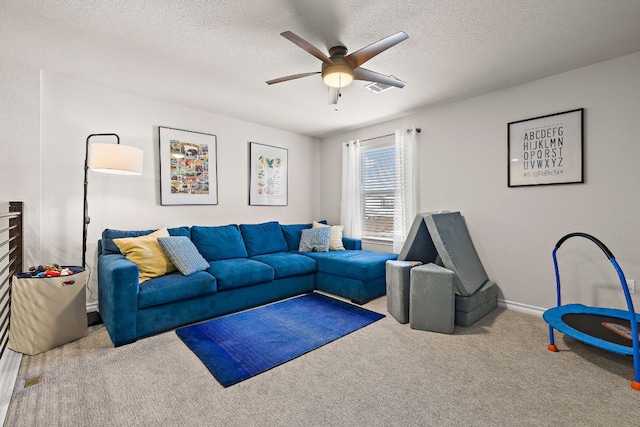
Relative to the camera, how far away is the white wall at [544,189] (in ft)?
8.65

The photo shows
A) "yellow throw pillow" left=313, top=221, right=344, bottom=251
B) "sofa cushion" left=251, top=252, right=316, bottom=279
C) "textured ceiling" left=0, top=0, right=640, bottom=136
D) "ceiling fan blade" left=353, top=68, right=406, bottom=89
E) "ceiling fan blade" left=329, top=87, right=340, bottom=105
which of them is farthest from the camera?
"yellow throw pillow" left=313, top=221, right=344, bottom=251

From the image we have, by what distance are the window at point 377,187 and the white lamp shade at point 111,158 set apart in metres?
3.31

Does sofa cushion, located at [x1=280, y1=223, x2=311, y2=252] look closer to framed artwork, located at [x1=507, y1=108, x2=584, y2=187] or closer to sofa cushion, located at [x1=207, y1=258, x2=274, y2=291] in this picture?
sofa cushion, located at [x1=207, y1=258, x2=274, y2=291]

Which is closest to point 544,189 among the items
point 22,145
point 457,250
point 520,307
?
point 457,250

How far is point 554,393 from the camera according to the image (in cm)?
180

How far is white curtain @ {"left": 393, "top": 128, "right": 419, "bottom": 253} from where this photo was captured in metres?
4.11

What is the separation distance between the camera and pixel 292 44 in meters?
2.38

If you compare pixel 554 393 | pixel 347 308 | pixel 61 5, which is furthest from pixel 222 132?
pixel 554 393

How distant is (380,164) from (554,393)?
347 centimetres

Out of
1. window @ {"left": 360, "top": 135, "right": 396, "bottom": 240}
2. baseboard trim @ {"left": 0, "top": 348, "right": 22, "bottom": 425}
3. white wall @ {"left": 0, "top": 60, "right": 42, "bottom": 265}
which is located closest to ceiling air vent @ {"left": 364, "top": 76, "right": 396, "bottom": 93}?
window @ {"left": 360, "top": 135, "right": 396, "bottom": 240}

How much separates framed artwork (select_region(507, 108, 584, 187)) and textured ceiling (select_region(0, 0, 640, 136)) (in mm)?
498

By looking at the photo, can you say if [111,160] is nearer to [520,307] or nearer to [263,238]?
[263,238]

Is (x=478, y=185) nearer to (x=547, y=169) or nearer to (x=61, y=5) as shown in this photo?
(x=547, y=169)

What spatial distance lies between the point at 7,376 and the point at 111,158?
179 centimetres
